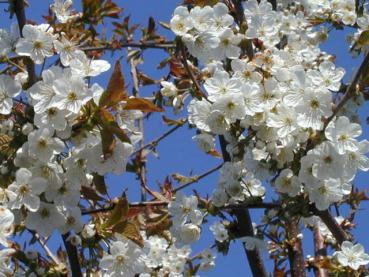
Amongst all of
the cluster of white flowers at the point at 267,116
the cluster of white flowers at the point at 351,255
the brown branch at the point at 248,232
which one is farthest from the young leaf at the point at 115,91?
the cluster of white flowers at the point at 351,255

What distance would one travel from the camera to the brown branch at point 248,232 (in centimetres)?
335

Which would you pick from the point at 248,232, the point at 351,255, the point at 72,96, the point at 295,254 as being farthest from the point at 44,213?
the point at 295,254

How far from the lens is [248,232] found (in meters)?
3.34

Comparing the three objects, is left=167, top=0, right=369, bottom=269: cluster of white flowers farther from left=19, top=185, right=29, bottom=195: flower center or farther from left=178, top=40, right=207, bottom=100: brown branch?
left=19, top=185, right=29, bottom=195: flower center

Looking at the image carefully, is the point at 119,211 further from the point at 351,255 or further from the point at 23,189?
the point at 351,255

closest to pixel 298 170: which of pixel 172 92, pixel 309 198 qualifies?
pixel 309 198

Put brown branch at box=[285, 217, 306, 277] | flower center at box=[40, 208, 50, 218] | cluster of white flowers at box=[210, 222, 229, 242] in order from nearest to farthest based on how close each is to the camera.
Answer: flower center at box=[40, 208, 50, 218], cluster of white flowers at box=[210, 222, 229, 242], brown branch at box=[285, 217, 306, 277]

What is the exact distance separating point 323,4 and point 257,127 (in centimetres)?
184

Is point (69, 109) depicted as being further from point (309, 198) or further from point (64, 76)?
point (309, 198)

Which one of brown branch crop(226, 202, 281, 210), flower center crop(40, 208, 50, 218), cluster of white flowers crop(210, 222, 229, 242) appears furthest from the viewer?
cluster of white flowers crop(210, 222, 229, 242)

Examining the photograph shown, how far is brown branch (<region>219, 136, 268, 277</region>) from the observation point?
11.0 feet

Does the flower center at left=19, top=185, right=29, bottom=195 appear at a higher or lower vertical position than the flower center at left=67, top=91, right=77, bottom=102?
lower

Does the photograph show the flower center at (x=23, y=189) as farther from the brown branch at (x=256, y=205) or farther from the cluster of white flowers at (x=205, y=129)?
the brown branch at (x=256, y=205)

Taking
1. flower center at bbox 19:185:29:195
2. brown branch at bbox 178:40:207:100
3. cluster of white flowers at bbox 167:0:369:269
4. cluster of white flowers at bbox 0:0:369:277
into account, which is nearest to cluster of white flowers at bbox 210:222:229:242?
cluster of white flowers at bbox 0:0:369:277
